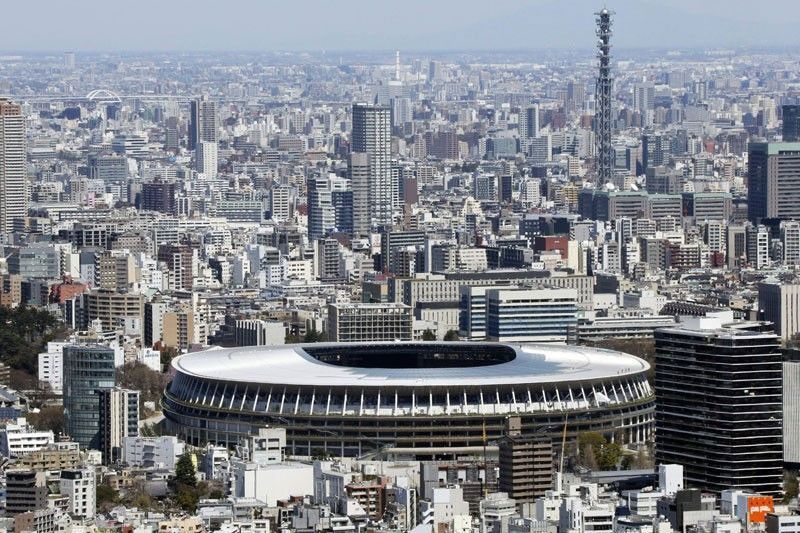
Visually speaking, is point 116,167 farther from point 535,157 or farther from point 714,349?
point 714,349

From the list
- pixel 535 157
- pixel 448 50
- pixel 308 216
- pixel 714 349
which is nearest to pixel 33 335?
pixel 714 349

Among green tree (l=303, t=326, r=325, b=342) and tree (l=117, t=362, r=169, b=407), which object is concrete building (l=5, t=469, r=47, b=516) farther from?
green tree (l=303, t=326, r=325, b=342)

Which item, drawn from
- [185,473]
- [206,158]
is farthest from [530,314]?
[206,158]

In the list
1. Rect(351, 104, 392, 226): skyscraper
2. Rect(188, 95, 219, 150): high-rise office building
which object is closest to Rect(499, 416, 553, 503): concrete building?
Rect(351, 104, 392, 226): skyscraper

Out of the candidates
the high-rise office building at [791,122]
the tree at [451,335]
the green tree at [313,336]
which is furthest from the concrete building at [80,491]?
the high-rise office building at [791,122]

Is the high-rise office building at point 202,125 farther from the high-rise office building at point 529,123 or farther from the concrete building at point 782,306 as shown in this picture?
the concrete building at point 782,306
